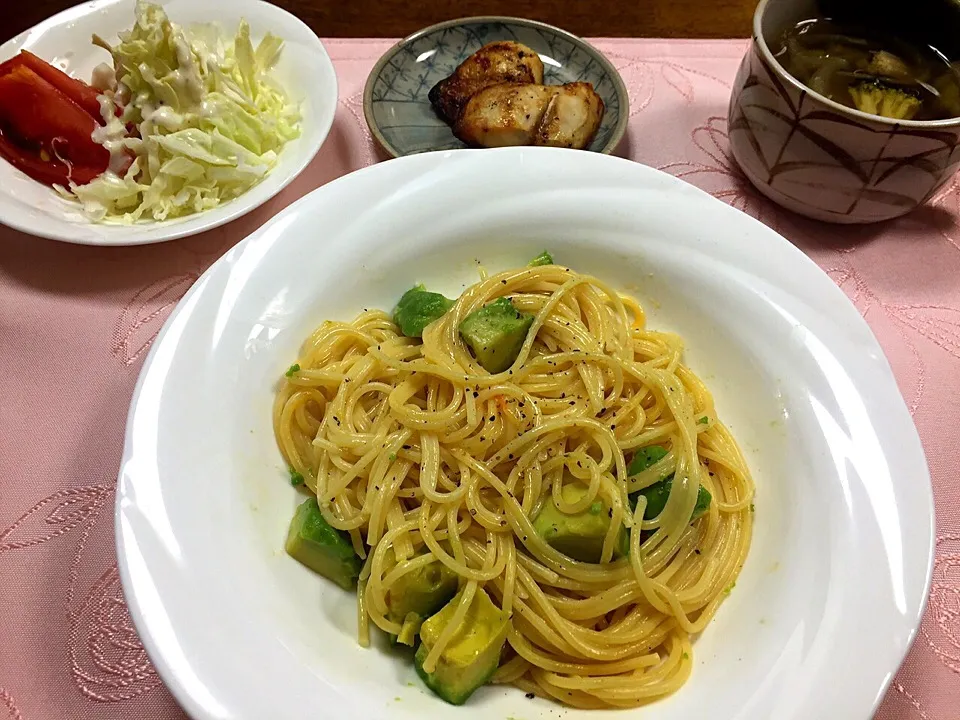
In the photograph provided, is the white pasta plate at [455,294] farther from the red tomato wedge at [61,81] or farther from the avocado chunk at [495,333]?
the red tomato wedge at [61,81]

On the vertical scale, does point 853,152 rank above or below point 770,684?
above

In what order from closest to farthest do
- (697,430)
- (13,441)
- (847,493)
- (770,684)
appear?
(770,684), (847,493), (697,430), (13,441)

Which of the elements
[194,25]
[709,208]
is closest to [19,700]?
[709,208]

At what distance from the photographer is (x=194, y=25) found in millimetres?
3137

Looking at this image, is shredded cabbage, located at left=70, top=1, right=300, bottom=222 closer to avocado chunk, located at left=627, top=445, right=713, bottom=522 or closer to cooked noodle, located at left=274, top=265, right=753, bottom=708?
cooked noodle, located at left=274, top=265, right=753, bottom=708

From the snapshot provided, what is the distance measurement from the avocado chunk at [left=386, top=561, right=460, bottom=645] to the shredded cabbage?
1.68m

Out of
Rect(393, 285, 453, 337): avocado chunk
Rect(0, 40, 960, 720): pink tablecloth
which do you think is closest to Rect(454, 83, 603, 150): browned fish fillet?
Rect(0, 40, 960, 720): pink tablecloth

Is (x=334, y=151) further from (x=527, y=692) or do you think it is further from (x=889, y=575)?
(x=889, y=575)

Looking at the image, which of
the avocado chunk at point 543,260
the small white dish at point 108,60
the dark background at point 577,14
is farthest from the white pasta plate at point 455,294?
the dark background at point 577,14

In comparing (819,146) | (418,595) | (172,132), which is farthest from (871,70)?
(172,132)

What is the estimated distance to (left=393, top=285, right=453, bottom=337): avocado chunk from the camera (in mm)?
2229

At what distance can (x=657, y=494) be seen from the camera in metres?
1.95

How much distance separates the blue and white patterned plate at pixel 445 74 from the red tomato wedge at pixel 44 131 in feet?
3.65

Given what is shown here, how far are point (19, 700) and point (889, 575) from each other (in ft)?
7.01
